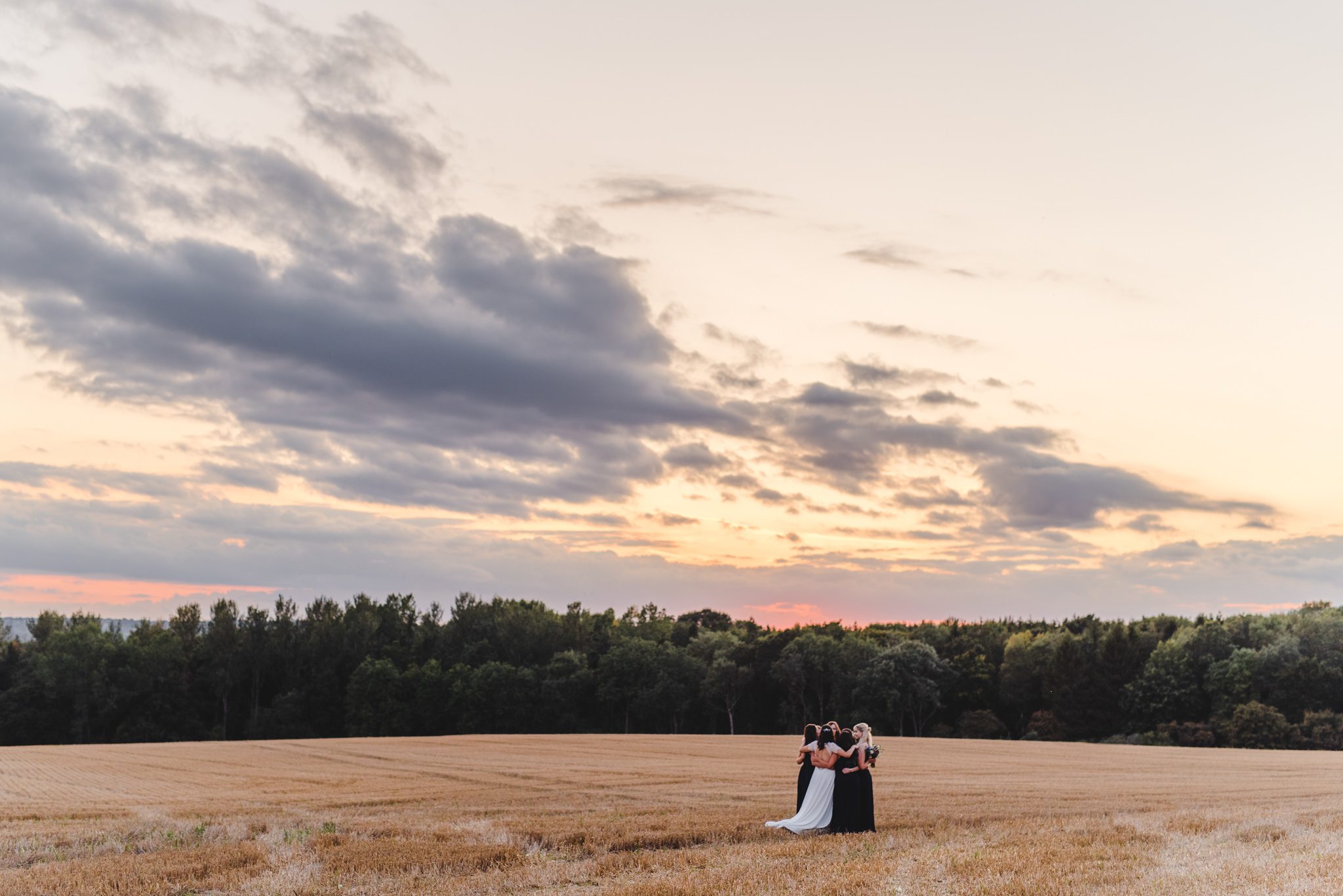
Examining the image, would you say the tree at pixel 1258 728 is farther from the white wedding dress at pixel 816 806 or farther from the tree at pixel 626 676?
the white wedding dress at pixel 816 806

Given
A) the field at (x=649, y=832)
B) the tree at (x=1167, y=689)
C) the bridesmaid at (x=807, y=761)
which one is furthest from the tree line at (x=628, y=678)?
the bridesmaid at (x=807, y=761)

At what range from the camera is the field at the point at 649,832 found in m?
16.0

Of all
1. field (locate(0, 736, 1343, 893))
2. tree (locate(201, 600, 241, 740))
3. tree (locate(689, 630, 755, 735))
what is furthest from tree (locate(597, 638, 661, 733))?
field (locate(0, 736, 1343, 893))

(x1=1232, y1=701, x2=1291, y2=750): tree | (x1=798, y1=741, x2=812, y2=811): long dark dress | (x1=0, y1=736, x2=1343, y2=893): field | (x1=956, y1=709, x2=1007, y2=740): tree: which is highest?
(x1=798, y1=741, x2=812, y2=811): long dark dress

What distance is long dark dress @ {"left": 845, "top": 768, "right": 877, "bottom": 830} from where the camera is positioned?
2283 cm

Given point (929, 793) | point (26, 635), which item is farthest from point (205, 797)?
point (26, 635)

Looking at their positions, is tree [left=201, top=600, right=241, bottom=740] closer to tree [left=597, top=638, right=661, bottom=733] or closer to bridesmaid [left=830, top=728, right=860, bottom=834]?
tree [left=597, top=638, right=661, bottom=733]

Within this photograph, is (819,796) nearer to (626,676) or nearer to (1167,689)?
(1167,689)

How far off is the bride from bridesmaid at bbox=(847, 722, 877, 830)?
1.93 feet

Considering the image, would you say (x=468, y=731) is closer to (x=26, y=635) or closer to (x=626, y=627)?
(x=626, y=627)

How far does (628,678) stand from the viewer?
123 m

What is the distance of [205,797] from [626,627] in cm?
11314

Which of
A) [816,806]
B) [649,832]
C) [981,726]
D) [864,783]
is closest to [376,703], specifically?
[981,726]

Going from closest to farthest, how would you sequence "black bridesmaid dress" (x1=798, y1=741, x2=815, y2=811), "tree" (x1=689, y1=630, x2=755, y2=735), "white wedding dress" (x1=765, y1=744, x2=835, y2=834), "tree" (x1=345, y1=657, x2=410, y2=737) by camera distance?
"white wedding dress" (x1=765, y1=744, x2=835, y2=834) < "black bridesmaid dress" (x1=798, y1=741, x2=815, y2=811) < "tree" (x1=345, y1=657, x2=410, y2=737) < "tree" (x1=689, y1=630, x2=755, y2=735)
